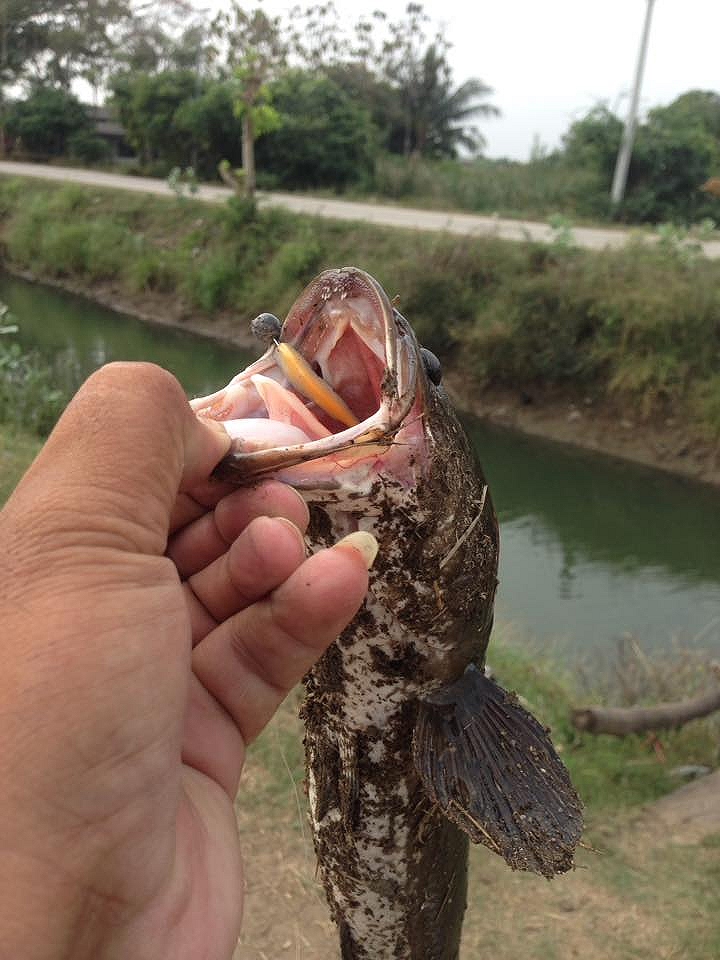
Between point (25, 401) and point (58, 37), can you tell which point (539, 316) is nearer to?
point (25, 401)

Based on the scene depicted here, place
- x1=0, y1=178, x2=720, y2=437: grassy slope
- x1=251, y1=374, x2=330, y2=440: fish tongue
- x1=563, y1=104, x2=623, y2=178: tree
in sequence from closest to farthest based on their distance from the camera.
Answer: x1=251, y1=374, x2=330, y2=440: fish tongue < x1=0, y1=178, x2=720, y2=437: grassy slope < x1=563, y1=104, x2=623, y2=178: tree

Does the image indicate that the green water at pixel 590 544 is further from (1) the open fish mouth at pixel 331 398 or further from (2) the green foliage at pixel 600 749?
(1) the open fish mouth at pixel 331 398

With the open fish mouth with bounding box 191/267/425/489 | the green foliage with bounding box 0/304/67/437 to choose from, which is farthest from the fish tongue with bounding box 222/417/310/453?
the green foliage with bounding box 0/304/67/437

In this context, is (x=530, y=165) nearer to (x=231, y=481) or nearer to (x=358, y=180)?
(x=358, y=180)

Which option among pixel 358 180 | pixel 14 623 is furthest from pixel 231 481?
pixel 358 180

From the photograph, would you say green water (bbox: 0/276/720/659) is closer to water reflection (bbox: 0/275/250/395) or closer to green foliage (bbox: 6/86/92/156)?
water reflection (bbox: 0/275/250/395)
